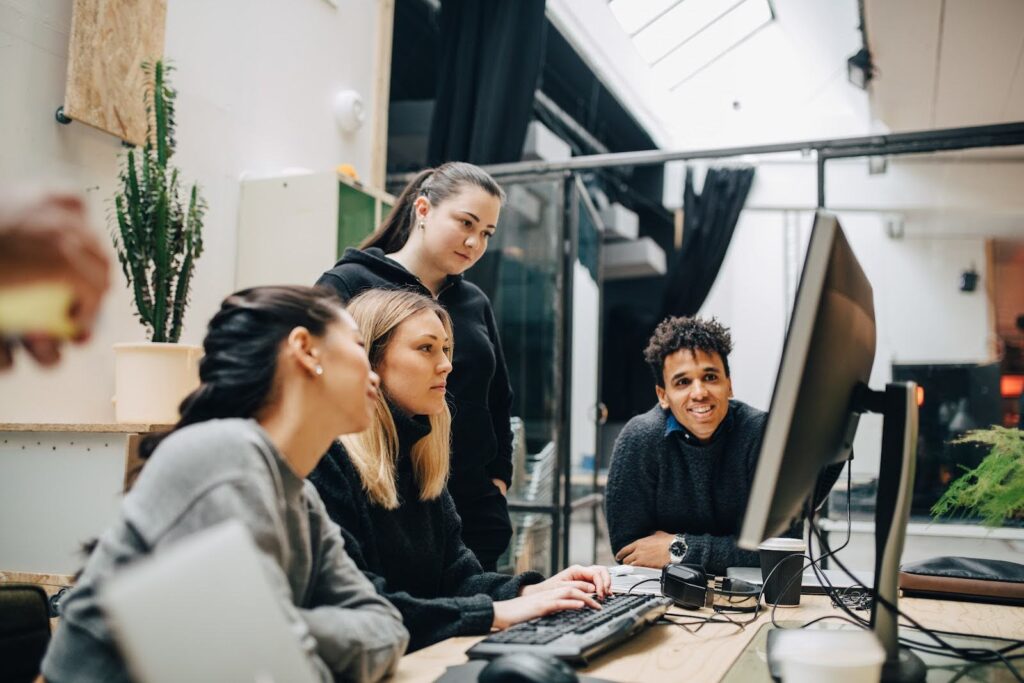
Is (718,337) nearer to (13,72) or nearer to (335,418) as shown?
(335,418)

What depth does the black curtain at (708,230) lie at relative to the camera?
5.55m

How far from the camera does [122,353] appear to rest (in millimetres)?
2260

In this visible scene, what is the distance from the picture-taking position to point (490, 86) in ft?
12.9

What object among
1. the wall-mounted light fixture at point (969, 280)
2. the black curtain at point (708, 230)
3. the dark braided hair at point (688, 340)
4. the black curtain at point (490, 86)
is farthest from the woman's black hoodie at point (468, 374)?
the wall-mounted light fixture at point (969, 280)

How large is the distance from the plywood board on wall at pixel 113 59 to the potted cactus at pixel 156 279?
0.37ft

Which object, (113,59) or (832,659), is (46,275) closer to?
(832,659)

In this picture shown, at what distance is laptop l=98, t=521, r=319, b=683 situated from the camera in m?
0.53

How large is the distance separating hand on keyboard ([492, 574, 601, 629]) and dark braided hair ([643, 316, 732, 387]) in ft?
3.63

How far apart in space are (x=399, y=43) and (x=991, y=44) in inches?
127

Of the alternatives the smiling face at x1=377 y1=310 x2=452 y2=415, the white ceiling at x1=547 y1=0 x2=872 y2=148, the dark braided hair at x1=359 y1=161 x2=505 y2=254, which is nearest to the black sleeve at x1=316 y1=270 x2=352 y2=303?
the dark braided hair at x1=359 y1=161 x2=505 y2=254

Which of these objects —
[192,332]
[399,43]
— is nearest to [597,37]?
[399,43]

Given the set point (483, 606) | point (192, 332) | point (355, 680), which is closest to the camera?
point (355, 680)

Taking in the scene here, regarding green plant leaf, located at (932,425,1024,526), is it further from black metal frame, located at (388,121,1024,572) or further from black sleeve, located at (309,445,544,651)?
black metal frame, located at (388,121,1024,572)

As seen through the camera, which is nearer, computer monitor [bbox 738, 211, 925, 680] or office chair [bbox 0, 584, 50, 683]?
computer monitor [bbox 738, 211, 925, 680]
